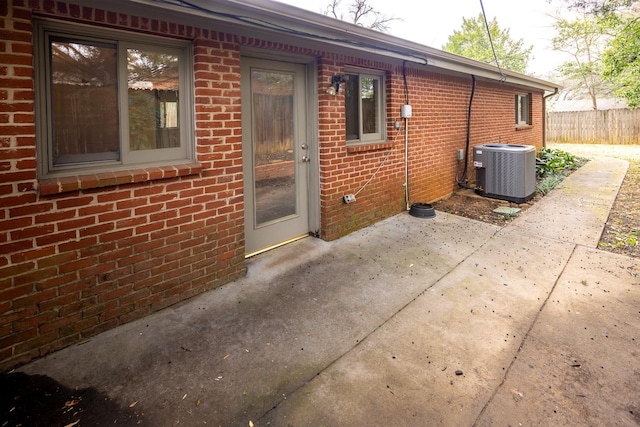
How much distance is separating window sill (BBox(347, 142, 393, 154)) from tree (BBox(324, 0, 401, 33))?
1335cm

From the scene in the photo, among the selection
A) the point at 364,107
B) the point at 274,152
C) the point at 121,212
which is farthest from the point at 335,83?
the point at 121,212

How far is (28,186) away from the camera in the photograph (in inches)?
87.3

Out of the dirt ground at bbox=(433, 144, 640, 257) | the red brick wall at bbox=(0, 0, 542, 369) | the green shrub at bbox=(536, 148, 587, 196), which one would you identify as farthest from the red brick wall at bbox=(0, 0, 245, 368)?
the green shrub at bbox=(536, 148, 587, 196)

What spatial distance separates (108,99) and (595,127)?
21.6 metres

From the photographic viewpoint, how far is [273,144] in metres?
4.00

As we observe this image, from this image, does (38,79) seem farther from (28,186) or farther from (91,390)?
(91,390)

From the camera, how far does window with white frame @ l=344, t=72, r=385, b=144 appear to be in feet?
15.9

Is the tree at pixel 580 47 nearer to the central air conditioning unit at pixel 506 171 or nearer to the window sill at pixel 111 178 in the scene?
the central air conditioning unit at pixel 506 171

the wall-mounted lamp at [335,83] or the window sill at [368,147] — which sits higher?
the wall-mounted lamp at [335,83]

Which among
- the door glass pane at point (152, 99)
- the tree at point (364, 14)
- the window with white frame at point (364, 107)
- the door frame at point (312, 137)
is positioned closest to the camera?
the door glass pane at point (152, 99)

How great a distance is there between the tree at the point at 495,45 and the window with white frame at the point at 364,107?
25329 mm

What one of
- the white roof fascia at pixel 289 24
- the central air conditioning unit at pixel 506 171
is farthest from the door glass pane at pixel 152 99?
the central air conditioning unit at pixel 506 171

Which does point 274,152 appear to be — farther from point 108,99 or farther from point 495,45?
point 495,45

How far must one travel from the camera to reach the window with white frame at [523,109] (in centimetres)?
1049
